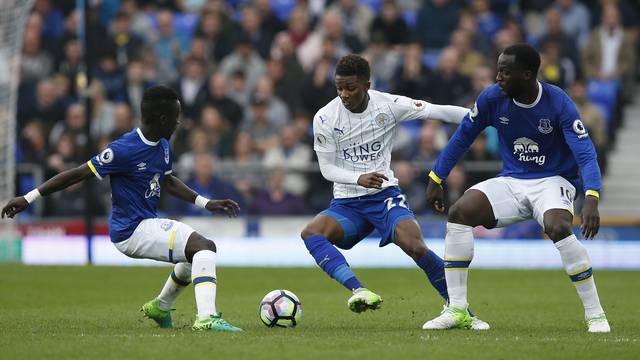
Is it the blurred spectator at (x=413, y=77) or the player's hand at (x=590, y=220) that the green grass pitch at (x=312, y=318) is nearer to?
the player's hand at (x=590, y=220)

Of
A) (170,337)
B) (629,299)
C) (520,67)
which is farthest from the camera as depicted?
(629,299)

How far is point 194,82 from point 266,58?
1.56 meters

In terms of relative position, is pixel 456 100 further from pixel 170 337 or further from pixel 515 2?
pixel 170 337

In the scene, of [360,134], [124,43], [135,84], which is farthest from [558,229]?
[124,43]

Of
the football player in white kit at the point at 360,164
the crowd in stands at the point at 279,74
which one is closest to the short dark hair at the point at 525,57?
the football player in white kit at the point at 360,164

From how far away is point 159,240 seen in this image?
1006 cm

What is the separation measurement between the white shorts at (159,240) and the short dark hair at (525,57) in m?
3.03

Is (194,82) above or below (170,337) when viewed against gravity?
above

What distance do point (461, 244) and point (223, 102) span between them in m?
12.1

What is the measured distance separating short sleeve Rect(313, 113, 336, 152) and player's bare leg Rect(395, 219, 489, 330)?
938 millimetres

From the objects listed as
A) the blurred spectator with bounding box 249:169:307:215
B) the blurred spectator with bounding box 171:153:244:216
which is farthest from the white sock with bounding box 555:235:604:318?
the blurred spectator with bounding box 171:153:244:216

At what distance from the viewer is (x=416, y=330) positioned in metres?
10.0

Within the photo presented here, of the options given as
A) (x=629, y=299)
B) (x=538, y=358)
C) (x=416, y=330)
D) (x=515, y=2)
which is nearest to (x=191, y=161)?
(x=515, y=2)

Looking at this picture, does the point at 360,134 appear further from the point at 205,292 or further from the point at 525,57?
the point at 205,292
